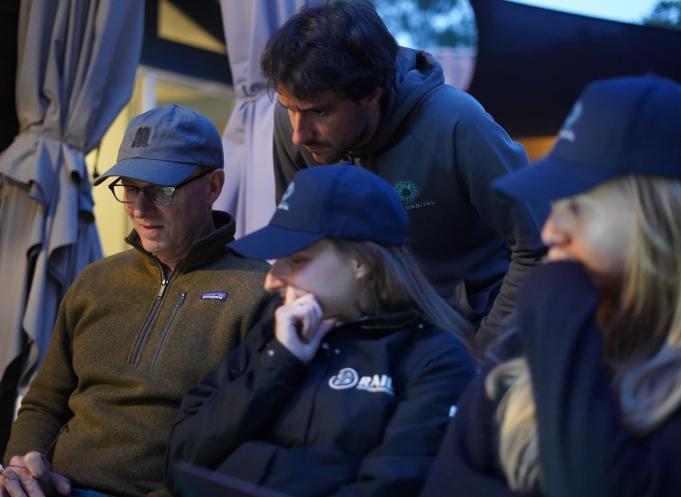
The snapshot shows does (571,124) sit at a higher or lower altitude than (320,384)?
higher

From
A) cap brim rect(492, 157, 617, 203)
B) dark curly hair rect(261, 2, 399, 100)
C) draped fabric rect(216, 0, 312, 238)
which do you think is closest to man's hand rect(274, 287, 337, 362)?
cap brim rect(492, 157, 617, 203)

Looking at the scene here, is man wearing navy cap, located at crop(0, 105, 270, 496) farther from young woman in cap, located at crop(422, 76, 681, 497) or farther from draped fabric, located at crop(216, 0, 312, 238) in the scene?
young woman in cap, located at crop(422, 76, 681, 497)

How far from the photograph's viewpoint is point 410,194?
8.95 feet

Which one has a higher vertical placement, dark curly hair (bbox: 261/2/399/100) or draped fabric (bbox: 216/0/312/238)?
dark curly hair (bbox: 261/2/399/100)

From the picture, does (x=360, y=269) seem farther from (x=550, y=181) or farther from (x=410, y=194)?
(x=550, y=181)

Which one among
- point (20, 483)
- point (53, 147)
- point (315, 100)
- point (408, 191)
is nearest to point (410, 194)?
point (408, 191)

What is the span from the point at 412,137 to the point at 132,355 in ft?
2.99

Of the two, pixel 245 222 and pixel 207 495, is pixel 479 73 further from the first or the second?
pixel 207 495

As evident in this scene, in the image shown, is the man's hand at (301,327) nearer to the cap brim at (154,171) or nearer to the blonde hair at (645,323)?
the blonde hair at (645,323)

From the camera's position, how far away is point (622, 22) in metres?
4.92

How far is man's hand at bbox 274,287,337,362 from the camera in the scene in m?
2.10

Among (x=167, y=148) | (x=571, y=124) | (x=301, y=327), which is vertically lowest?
(x=301, y=327)

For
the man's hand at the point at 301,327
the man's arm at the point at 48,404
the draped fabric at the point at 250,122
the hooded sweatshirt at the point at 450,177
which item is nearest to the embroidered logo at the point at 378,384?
the man's hand at the point at 301,327

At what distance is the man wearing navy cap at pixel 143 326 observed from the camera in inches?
102
